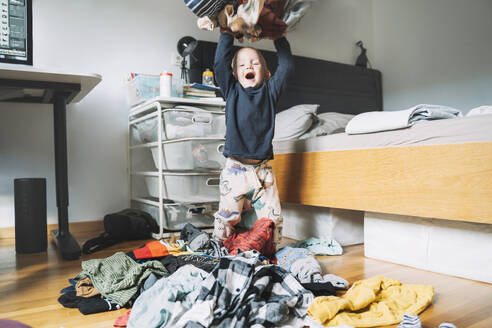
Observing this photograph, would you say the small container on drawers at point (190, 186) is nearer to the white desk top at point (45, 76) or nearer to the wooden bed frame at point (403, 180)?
the wooden bed frame at point (403, 180)

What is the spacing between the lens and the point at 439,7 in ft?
10.0

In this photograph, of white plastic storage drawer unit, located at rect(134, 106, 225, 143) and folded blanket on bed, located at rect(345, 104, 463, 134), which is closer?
folded blanket on bed, located at rect(345, 104, 463, 134)

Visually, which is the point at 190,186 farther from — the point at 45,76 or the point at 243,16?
the point at 243,16

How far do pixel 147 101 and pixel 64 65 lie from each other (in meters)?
0.59

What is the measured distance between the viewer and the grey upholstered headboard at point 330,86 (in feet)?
9.14

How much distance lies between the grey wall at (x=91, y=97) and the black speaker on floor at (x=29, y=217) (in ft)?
1.32

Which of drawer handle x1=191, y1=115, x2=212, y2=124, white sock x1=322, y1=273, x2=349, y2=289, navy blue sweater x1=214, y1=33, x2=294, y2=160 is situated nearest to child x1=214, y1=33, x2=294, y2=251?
navy blue sweater x1=214, y1=33, x2=294, y2=160

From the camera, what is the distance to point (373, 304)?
1.00 meters

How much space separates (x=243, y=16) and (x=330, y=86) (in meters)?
1.86

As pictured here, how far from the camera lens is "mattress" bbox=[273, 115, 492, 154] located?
3.75ft

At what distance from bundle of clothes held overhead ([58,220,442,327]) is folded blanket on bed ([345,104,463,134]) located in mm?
571

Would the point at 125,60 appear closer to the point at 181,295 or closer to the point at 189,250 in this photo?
the point at 189,250

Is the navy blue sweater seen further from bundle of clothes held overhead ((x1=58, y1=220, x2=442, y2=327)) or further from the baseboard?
the baseboard

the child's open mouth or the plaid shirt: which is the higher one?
the child's open mouth
